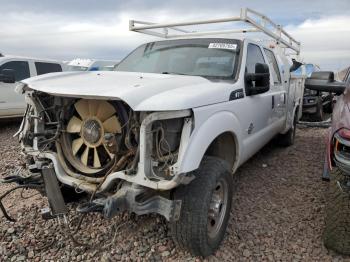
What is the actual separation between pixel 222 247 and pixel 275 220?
770 mm

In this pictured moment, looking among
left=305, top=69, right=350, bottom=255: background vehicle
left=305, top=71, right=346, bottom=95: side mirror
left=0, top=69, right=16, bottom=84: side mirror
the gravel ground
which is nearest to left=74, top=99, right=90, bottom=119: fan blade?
the gravel ground

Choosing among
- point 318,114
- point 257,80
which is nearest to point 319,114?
point 318,114

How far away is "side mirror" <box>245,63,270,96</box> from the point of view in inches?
145

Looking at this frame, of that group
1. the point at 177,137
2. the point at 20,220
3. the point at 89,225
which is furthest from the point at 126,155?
the point at 20,220

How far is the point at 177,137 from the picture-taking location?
2.69 m

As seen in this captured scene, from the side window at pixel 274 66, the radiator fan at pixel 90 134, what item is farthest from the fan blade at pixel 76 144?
the side window at pixel 274 66

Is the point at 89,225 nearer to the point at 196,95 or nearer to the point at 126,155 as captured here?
the point at 126,155

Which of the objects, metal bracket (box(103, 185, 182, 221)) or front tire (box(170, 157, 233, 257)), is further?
front tire (box(170, 157, 233, 257))

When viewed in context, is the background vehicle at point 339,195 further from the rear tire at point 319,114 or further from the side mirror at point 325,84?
the rear tire at point 319,114

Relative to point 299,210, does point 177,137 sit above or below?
above

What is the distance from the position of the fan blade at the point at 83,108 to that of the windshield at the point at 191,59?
115cm

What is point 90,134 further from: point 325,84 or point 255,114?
point 325,84

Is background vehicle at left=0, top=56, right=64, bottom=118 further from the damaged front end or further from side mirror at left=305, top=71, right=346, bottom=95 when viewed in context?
side mirror at left=305, top=71, right=346, bottom=95

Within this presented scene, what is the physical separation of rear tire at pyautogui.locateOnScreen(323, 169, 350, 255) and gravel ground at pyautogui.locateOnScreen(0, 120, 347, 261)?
0.54 feet
